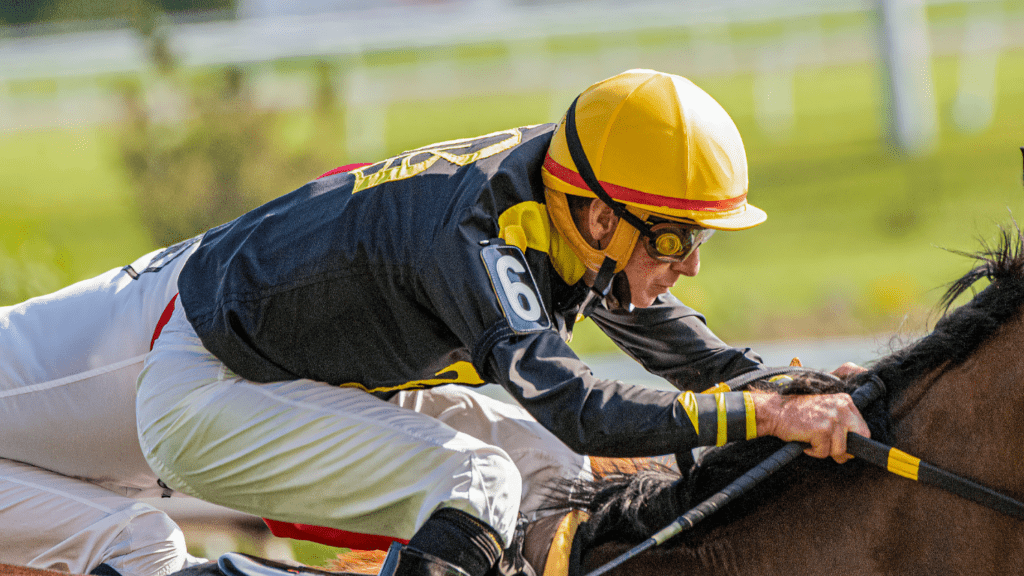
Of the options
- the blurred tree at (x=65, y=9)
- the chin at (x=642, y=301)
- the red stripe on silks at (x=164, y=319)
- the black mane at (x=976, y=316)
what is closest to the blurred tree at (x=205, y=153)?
the red stripe on silks at (x=164, y=319)

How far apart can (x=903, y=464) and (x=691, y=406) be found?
1.59 feet

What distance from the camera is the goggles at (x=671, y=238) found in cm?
254

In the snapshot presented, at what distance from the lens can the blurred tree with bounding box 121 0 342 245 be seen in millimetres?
8797

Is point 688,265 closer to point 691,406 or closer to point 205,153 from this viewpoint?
point 691,406

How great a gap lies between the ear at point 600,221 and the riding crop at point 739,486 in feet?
2.47

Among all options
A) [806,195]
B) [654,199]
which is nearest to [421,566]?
[654,199]

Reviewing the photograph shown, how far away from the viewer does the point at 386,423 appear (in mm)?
2557

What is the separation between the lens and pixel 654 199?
2.49 m

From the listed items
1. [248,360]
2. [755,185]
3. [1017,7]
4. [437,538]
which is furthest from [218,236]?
[1017,7]

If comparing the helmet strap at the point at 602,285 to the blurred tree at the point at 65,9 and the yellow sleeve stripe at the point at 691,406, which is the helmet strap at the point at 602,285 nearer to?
the yellow sleeve stripe at the point at 691,406

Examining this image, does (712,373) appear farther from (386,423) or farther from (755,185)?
(755,185)

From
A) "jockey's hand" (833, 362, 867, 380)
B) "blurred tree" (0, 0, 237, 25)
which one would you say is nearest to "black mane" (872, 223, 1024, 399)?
"jockey's hand" (833, 362, 867, 380)

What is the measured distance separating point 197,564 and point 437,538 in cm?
98

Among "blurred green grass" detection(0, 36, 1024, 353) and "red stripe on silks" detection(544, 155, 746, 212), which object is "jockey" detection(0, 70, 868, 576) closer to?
"red stripe on silks" detection(544, 155, 746, 212)
